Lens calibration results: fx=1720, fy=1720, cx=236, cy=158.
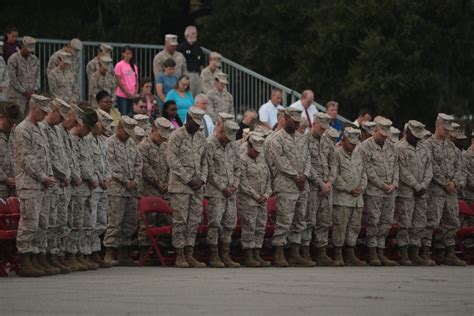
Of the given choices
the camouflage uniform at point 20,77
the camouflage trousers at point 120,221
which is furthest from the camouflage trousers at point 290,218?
the camouflage uniform at point 20,77

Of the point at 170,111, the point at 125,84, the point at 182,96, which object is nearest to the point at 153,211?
the point at 170,111

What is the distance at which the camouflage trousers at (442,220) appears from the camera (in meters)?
28.8

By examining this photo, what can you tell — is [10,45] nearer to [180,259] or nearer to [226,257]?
[226,257]

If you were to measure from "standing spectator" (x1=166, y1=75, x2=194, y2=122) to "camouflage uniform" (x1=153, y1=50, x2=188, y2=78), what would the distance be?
54.6 inches

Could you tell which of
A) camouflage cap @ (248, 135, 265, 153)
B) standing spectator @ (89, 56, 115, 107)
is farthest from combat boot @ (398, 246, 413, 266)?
standing spectator @ (89, 56, 115, 107)

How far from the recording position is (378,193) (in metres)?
28.0

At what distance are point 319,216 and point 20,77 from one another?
6.11 meters

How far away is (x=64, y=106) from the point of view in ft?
76.0

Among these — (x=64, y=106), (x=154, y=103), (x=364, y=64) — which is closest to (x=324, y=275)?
(x=64, y=106)

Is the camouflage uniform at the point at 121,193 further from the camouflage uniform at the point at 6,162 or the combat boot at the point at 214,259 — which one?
the camouflage uniform at the point at 6,162

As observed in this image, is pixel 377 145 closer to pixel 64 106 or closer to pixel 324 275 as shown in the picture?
pixel 324 275

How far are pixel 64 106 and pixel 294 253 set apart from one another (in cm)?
517

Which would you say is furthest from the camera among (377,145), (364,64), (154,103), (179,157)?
(364,64)

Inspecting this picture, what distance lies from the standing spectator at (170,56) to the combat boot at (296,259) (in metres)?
6.36
